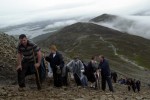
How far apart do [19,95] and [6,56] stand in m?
16.3

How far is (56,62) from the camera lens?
21.9 metres

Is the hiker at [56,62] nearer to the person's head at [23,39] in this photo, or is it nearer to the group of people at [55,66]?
the group of people at [55,66]

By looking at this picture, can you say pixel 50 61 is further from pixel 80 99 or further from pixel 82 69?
pixel 80 99

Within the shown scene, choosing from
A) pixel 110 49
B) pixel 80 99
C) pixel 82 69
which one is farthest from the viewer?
pixel 110 49

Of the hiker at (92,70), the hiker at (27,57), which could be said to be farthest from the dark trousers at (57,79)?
the hiker at (27,57)

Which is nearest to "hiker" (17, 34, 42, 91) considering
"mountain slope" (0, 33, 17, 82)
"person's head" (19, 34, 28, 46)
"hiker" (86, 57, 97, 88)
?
"person's head" (19, 34, 28, 46)

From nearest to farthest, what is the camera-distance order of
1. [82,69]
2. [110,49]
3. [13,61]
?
[82,69] → [13,61] → [110,49]

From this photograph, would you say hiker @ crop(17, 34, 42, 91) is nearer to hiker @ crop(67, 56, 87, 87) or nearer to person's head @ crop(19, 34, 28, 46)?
person's head @ crop(19, 34, 28, 46)

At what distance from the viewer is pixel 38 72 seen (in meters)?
19.1

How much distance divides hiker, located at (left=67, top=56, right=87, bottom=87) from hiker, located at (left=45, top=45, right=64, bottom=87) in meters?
1.57

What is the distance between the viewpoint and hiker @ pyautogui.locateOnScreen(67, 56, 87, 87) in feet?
77.5

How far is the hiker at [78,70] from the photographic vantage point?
23609mm

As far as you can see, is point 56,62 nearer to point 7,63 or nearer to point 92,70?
point 92,70

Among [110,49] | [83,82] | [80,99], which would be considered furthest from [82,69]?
[110,49]
